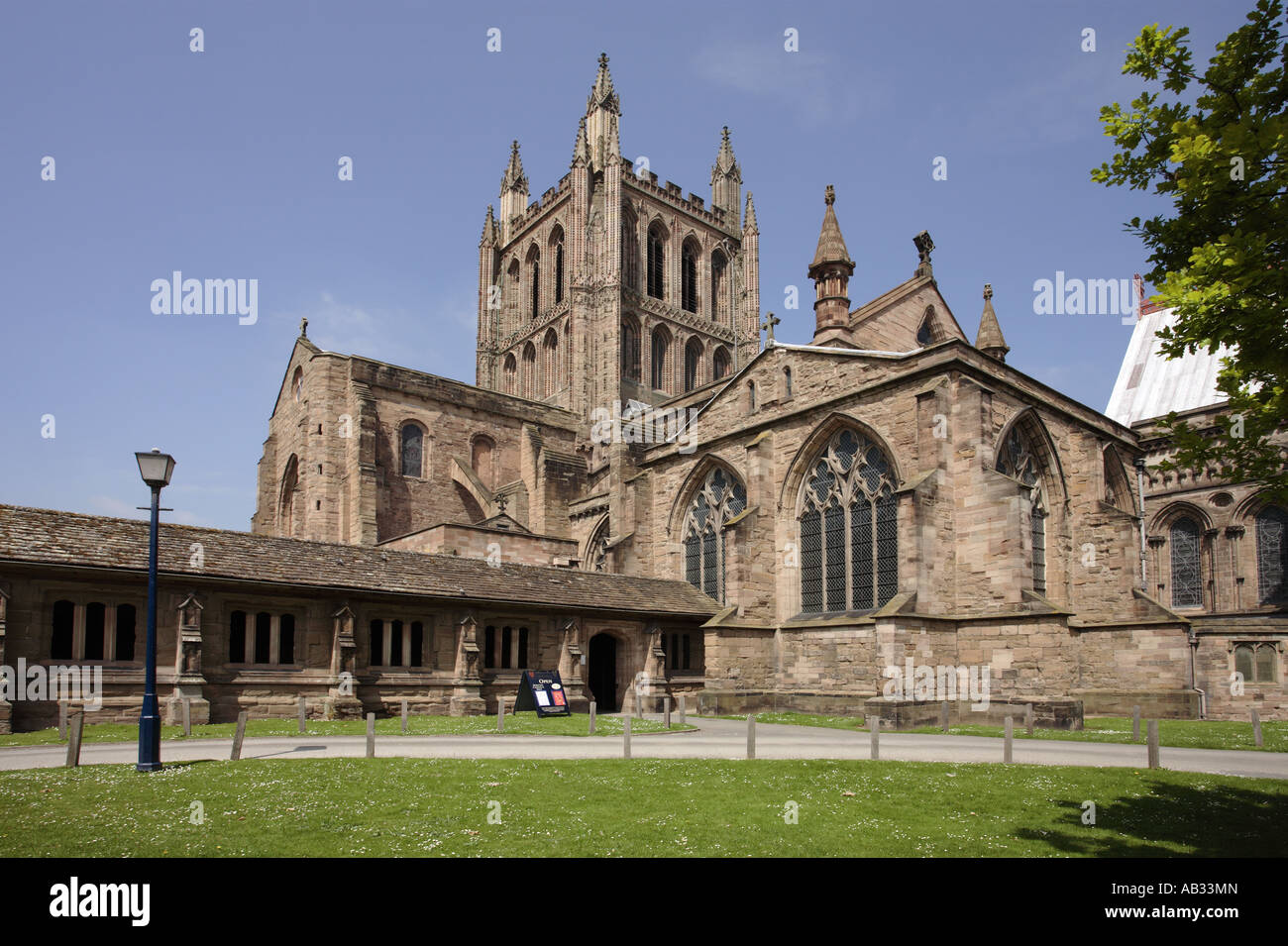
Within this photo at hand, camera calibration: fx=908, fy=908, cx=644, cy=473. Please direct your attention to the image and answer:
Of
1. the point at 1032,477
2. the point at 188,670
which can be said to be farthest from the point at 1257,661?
the point at 188,670

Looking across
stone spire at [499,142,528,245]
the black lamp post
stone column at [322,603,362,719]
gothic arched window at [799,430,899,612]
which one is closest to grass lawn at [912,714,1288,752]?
gothic arched window at [799,430,899,612]

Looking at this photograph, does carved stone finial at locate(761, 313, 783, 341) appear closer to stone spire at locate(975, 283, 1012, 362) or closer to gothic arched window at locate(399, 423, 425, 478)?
stone spire at locate(975, 283, 1012, 362)

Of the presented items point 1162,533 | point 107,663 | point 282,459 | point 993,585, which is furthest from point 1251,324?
point 282,459

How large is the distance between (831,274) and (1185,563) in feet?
65.5

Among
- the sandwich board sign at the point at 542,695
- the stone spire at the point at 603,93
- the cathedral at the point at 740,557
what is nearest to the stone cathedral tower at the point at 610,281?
the stone spire at the point at 603,93

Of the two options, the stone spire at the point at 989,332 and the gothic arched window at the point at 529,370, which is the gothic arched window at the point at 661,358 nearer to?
the gothic arched window at the point at 529,370

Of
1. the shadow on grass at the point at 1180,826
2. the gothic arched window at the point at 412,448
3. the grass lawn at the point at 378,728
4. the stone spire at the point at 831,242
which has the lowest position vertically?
the grass lawn at the point at 378,728

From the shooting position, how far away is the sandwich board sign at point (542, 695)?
24.4 m

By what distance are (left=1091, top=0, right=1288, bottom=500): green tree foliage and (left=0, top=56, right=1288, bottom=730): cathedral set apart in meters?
3.34

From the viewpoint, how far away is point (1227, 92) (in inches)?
357

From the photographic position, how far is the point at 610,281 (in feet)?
204

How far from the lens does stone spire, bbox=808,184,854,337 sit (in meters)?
36.8

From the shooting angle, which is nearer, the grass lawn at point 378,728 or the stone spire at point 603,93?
the grass lawn at point 378,728

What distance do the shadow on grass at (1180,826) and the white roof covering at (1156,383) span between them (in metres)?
37.2
